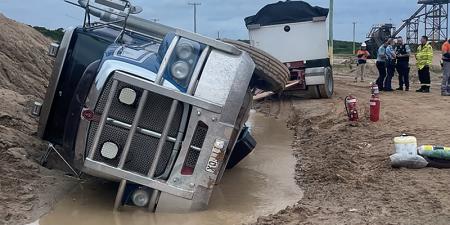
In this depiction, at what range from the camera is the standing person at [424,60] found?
15.8 meters

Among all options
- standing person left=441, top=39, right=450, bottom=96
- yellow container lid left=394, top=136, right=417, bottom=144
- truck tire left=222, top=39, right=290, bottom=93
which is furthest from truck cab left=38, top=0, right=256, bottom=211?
standing person left=441, top=39, right=450, bottom=96

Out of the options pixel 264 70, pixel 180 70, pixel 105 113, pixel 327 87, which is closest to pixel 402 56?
pixel 327 87

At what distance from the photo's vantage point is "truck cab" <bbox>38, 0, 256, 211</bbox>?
5.15 meters

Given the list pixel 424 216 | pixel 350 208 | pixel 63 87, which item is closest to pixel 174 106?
pixel 63 87

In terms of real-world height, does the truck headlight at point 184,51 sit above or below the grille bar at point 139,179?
above

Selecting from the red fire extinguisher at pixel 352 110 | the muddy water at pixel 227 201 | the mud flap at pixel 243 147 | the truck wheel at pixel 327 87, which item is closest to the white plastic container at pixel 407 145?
the muddy water at pixel 227 201

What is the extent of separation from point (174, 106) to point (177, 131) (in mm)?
267

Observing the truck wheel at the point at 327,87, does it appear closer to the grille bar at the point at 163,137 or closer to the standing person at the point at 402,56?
the standing person at the point at 402,56

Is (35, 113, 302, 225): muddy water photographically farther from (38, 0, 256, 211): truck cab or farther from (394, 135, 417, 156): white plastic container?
(394, 135, 417, 156): white plastic container

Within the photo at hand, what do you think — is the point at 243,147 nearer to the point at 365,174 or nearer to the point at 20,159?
the point at 365,174

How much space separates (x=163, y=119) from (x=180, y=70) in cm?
48

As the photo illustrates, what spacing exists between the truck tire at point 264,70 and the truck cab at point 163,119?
1225 millimetres

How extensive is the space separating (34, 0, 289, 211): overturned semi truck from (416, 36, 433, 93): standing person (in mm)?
11756

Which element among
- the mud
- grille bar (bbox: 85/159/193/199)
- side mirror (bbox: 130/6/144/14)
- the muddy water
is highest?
side mirror (bbox: 130/6/144/14)
